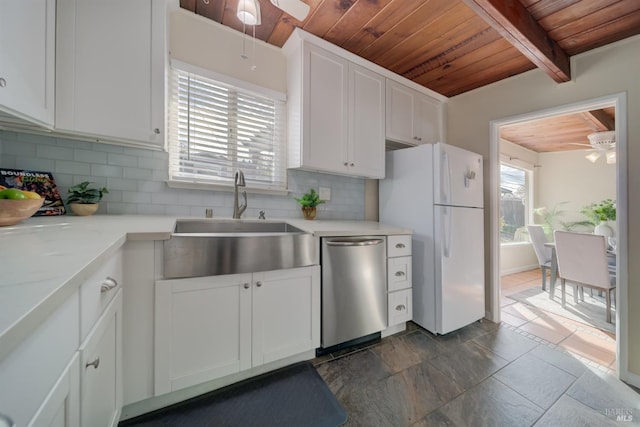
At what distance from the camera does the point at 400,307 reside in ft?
6.37

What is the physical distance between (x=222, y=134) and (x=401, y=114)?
1724 mm

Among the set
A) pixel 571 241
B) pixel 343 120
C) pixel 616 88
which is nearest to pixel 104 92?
pixel 343 120

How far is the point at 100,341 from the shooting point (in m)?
0.78

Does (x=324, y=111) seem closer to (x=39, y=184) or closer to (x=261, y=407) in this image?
(x=39, y=184)

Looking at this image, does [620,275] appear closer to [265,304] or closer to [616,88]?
[616,88]

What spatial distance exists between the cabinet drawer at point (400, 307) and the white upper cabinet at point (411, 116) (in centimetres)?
145

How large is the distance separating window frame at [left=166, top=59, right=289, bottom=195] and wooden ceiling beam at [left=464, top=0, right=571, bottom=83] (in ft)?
4.71

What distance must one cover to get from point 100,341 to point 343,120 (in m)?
1.97

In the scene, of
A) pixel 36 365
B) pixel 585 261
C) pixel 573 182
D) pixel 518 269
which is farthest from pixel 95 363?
pixel 573 182

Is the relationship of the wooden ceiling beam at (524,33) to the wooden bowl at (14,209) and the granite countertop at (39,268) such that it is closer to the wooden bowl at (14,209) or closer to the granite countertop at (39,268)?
the granite countertop at (39,268)

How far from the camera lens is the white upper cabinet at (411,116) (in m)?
2.34

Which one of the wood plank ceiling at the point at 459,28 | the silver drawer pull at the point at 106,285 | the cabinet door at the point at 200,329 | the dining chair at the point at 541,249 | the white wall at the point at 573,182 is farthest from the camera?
the white wall at the point at 573,182

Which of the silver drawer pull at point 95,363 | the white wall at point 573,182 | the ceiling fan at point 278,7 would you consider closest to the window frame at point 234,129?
the ceiling fan at point 278,7

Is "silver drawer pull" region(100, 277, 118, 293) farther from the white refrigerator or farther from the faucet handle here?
the white refrigerator
